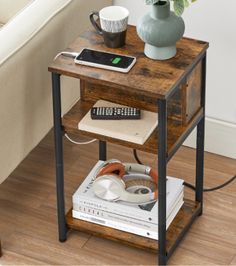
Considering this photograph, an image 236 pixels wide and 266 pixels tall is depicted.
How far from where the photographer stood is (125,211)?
8.00 feet

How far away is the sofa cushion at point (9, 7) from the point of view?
2.70 metres

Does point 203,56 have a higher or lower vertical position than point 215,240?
higher

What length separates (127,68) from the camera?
2.23 metres

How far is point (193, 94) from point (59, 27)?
462 mm

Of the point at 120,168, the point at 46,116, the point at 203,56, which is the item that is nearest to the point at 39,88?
the point at 46,116

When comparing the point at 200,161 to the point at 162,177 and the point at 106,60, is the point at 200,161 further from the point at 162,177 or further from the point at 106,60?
the point at 106,60

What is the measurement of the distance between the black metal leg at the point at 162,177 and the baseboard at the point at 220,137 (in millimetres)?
589

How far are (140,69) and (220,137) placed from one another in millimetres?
713

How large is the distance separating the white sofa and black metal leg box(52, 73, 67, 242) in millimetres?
137

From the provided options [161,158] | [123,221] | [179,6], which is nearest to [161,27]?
[179,6]

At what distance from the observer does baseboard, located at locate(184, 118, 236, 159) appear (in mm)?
2838

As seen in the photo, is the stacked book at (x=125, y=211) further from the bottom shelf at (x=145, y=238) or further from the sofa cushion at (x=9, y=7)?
the sofa cushion at (x=9, y=7)

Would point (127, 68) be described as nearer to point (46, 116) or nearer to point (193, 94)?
point (193, 94)

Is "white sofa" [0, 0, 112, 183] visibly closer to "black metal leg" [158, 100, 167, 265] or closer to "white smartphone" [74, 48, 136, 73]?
"white smartphone" [74, 48, 136, 73]
